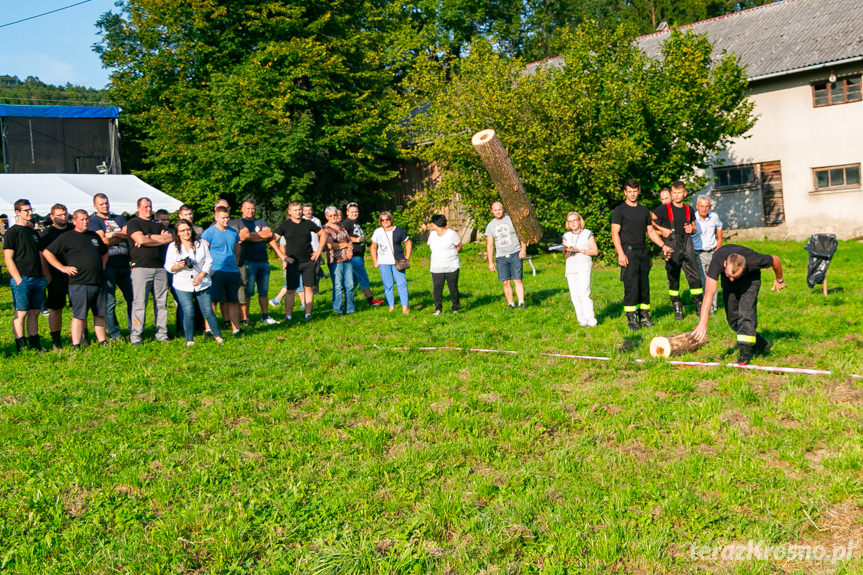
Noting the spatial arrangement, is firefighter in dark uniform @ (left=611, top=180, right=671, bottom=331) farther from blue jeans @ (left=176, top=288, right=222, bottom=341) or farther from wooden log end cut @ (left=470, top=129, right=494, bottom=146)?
blue jeans @ (left=176, top=288, right=222, bottom=341)

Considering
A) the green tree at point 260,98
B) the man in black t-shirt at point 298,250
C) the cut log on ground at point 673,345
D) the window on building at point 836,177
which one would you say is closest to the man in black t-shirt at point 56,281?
the man in black t-shirt at point 298,250

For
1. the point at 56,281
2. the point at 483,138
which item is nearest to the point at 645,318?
→ the point at 483,138

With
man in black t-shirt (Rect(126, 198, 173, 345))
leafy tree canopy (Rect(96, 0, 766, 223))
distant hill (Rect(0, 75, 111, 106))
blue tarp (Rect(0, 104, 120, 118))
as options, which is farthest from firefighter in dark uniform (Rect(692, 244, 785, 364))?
distant hill (Rect(0, 75, 111, 106))

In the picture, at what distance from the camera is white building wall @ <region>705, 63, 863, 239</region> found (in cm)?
2303

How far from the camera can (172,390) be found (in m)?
7.12

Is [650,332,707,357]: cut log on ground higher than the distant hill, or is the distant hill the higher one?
the distant hill

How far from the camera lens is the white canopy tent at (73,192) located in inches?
793

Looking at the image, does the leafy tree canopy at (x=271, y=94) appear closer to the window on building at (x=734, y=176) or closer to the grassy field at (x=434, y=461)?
the window on building at (x=734, y=176)

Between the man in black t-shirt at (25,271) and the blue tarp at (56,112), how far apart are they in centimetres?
1799

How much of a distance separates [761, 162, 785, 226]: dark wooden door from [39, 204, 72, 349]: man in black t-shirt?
73.3 feet

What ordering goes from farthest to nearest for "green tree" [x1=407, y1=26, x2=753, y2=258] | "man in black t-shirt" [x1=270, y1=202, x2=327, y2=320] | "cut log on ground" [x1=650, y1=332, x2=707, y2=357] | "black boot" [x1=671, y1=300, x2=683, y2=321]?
"green tree" [x1=407, y1=26, x2=753, y2=258] → "man in black t-shirt" [x1=270, y1=202, x2=327, y2=320] → "black boot" [x1=671, y1=300, x2=683, y2=321] → "cut log on ground" [x1=650, y1=332, x2=707, y2=357]

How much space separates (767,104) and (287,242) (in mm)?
19682

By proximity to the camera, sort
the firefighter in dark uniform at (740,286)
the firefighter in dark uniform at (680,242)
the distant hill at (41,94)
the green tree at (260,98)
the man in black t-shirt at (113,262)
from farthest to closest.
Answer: the distant hill at (41,94) → the green tree at (260,98) → the firefighter in dark uniform at (680,242) → the man in black t-shirt at (113,262) → the firefighter in dark uniform at (740,286)

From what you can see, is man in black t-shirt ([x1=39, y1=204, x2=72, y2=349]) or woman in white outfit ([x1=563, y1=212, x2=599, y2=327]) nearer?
man in black t-shirt ([x1=39, y1=204, x2=72, y2=349])
